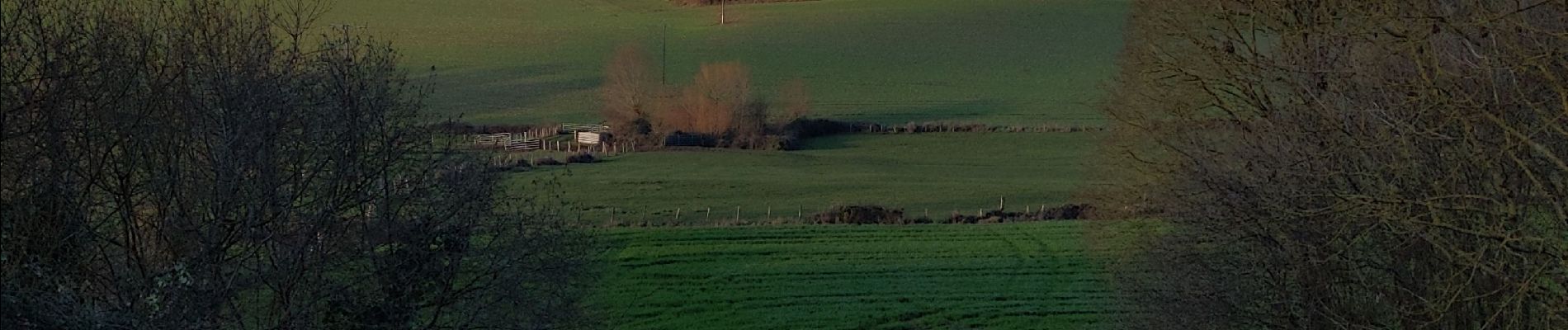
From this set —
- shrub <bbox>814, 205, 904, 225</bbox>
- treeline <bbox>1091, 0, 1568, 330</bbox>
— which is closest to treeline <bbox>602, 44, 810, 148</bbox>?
shrub <bbox>814, 205, 904, 225</bbox>

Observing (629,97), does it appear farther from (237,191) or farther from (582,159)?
(237,191)

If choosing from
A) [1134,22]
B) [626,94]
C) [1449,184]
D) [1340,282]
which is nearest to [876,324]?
[1134,22]

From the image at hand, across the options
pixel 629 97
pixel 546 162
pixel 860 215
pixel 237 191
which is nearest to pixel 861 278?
pixel 860 215

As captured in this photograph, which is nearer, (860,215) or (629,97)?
(860,215)

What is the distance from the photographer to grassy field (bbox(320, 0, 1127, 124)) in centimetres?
6338

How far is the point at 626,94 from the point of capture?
187ft

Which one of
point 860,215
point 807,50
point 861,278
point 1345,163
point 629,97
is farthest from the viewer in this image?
point 807,50

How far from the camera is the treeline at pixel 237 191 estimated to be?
1096cm

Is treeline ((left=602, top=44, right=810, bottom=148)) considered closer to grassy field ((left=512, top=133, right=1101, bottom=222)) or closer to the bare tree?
the bare tree

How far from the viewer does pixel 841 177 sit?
47.6 m

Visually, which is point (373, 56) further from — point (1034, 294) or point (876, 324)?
point (1034, 294)

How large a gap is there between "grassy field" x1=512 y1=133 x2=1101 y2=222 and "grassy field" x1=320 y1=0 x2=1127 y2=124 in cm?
471

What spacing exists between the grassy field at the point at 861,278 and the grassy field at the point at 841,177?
4579mm

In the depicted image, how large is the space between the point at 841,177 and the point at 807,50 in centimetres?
2927
